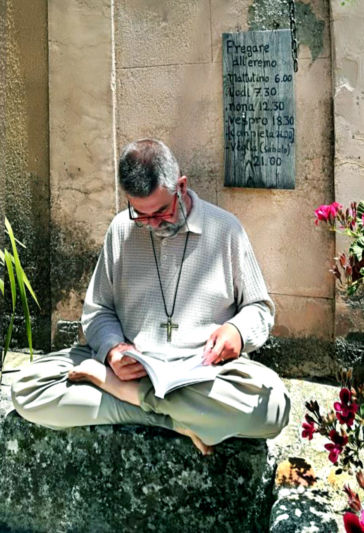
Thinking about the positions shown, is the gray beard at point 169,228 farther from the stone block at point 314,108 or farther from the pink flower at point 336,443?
the stone block at point 314,108

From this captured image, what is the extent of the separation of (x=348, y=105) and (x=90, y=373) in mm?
2025

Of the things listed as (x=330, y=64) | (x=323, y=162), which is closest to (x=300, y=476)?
(x=323, y=162)

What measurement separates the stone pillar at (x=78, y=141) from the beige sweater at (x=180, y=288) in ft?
4.10

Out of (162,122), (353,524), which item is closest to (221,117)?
(162,122)

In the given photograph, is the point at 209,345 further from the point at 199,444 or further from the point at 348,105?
the point at 348,105

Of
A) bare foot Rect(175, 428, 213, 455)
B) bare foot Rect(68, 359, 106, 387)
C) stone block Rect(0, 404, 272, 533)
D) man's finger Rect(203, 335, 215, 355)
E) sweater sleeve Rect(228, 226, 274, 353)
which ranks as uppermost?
sweater sleeve Rect(228, 226, 274, 353)

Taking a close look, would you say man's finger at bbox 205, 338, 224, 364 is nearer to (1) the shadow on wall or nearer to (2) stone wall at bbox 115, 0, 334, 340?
(2) stone wall at bbox 115, 0, 334, 340

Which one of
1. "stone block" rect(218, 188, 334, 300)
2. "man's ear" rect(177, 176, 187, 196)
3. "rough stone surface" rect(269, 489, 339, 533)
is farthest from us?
"stone block" rect(218, 188, 334, 300)

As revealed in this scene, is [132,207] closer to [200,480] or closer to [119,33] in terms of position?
[200,480]

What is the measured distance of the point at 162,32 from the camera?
4.89m

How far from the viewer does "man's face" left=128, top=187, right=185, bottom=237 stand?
357 centimetres

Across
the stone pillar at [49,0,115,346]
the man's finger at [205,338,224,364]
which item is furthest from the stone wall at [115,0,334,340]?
the man's finger at [205,338,224,364]

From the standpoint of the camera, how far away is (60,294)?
17.2 feet

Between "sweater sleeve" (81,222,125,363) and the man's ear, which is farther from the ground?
the man's ear
